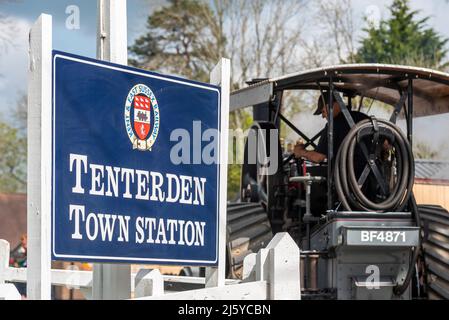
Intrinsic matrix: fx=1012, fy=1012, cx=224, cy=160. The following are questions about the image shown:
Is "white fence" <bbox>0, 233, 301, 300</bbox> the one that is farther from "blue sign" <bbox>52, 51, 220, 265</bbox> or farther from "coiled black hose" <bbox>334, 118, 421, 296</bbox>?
"coiled black hose" <bbox>334, 118, 421, 296</bbox>

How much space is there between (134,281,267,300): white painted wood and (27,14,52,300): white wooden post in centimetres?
60

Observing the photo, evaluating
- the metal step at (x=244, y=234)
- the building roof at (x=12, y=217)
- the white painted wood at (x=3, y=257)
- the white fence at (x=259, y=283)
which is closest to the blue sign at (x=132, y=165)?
the white fence at (x=259, y=283)

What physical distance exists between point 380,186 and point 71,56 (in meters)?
4.72

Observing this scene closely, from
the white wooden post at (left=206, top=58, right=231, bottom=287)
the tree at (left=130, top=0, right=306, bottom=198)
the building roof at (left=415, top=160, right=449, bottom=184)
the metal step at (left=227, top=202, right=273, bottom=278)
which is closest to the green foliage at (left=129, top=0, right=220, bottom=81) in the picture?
the tree at (left=130, top=0, right=306, bottom=198)

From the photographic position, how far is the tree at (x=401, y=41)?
1256 inches

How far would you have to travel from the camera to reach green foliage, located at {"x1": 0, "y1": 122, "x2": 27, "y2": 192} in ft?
72.2

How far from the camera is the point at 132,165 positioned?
14.6 feet

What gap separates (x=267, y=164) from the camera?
31.4 ft

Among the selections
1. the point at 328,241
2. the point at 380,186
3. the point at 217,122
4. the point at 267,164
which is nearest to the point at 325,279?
the point at 328,241

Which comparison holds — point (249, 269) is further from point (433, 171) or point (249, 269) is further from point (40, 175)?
point (433, 171)

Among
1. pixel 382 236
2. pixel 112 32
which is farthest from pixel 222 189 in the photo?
pixel 382 236

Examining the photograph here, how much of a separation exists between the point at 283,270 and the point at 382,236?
12.0ft

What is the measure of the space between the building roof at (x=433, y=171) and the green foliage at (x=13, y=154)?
10494 millimetres

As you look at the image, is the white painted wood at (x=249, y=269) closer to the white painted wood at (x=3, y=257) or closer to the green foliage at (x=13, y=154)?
the white painted wood at (x=3, y=257)
